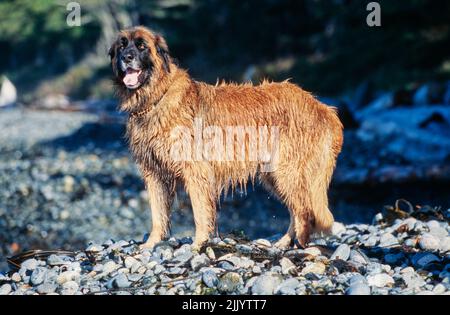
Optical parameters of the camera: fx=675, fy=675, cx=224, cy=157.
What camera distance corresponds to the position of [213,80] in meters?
29.9

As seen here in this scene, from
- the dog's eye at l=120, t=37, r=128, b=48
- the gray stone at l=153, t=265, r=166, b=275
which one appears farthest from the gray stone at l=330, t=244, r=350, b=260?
the dog's eye at l=120, t=37, r=128, b=48

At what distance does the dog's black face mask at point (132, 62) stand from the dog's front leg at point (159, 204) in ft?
2.96

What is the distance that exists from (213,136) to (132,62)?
3.18 feet

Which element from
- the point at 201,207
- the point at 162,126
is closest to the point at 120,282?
the point at 201,207

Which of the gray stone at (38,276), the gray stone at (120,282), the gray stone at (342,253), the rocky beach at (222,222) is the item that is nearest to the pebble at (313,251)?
the rocky beach at (222,222)

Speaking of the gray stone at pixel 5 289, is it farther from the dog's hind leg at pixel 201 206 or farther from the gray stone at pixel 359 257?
the gray stone at pixel 359 257

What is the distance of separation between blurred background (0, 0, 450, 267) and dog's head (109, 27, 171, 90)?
42 centimetres

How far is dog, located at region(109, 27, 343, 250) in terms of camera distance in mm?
5930

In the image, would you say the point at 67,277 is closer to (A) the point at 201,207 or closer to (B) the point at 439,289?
(A) the point at 201,207

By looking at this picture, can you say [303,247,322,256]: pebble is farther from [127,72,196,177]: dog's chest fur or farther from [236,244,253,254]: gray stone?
[127,72,196,177]: dog's chest fur

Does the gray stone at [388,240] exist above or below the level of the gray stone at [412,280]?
above

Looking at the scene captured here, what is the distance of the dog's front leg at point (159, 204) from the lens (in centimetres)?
622

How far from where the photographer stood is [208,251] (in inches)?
228

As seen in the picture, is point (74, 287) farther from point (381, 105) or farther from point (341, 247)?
point (381, 105)
